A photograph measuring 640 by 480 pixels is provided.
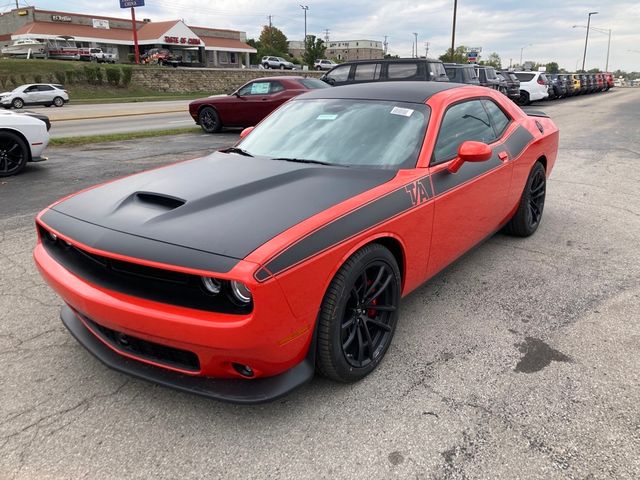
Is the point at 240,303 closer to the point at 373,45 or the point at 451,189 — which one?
the point at 451,189

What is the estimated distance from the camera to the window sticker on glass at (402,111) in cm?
340

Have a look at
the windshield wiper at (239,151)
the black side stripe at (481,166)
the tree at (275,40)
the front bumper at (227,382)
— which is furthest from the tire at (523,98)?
the tree at (275,40)

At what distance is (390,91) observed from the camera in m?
3.71

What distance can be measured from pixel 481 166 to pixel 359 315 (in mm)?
1694

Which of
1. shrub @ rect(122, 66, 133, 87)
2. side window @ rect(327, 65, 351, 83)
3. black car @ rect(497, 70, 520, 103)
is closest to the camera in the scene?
side window @ rect(327, 65, 351, 83)

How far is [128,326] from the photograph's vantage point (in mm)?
2256

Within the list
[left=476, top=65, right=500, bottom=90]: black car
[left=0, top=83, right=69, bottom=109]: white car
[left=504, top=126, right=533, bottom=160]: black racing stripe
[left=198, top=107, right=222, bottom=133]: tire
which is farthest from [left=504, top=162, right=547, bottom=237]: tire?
[left=0, top=83, right=69, bottom=109]: white car

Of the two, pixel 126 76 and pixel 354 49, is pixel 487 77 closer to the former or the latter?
pixel 126 76

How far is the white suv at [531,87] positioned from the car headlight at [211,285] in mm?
→ 25874

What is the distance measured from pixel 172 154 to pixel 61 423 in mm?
8116

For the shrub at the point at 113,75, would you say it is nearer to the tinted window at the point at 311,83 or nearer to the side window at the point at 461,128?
the tinted window at the point at 311,83

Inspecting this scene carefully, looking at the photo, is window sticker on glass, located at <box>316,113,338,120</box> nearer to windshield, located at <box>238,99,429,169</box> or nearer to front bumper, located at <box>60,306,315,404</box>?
windshield, located at <box>238,99,429,169</box>

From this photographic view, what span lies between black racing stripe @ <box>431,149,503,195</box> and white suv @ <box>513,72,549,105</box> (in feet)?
77.5

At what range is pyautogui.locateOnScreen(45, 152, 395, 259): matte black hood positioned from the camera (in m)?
2.27
